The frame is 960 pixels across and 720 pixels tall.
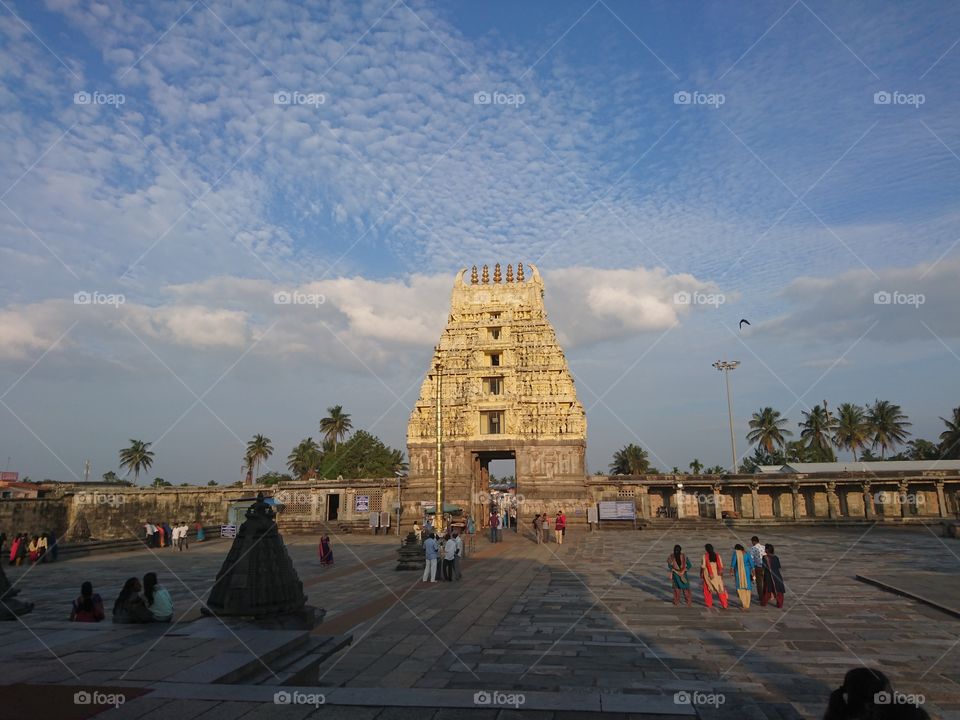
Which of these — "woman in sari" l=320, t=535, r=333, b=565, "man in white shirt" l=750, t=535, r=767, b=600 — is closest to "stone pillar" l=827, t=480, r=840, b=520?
"man in white shirt" l=750, t=535, r=767, b=600

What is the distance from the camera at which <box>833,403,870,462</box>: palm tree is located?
66.5m

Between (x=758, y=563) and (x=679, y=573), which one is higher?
(x=758, y=563)

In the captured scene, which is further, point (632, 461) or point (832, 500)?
point (632, 461)

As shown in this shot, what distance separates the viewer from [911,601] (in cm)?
1200

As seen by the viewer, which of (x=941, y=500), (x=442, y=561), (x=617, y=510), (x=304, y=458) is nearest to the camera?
(x=442, y=561)

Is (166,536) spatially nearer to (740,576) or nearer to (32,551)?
(32,551)

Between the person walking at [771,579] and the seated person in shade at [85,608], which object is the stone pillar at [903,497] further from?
the seated person in shade at [85,608]

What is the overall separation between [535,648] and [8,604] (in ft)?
28.2

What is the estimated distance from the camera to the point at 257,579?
7.95m

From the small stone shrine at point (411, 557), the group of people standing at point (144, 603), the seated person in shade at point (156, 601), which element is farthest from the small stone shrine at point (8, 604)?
the small stone shrine at point (411, 557)

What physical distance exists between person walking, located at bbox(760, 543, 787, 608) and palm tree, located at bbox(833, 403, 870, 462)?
6572 cm

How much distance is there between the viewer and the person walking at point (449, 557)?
1594 cm

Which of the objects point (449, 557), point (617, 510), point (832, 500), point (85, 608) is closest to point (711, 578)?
point (449, 557)

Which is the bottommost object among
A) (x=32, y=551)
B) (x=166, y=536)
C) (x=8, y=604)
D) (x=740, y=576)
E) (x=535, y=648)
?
(x=166, y=536)
